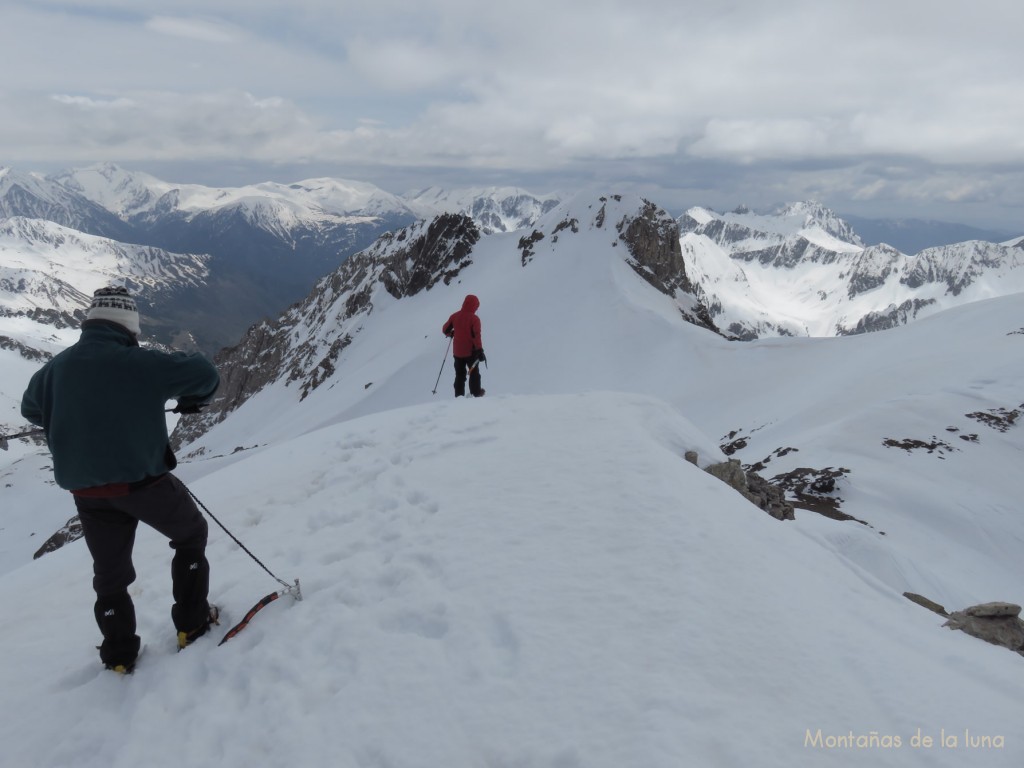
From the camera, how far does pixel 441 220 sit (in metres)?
96.5

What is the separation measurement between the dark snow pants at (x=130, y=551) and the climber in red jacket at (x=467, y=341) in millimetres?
10568

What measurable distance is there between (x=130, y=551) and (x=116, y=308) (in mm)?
2204

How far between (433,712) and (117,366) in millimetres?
3787

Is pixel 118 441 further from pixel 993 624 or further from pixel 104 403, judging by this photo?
pixel 993 624

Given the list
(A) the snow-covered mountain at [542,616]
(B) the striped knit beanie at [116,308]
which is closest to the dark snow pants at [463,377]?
(A) the snow-covered mountain at [542,616]

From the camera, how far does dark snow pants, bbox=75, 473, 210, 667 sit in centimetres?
490

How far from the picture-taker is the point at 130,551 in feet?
16.7

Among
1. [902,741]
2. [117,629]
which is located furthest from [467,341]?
[902,741]

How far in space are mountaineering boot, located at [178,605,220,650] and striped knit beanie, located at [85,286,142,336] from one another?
2.92m

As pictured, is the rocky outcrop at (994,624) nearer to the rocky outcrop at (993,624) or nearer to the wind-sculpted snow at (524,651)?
the rocky outcrop at (993,624)

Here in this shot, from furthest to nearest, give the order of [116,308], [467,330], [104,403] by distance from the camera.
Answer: [467,330]
[116,308]
[104,403]

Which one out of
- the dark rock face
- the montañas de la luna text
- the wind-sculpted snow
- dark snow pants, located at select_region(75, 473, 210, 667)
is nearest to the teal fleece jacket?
dark snow pants, located at select_region(75, 473, 210, 667)

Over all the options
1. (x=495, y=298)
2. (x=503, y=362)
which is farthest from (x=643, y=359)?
(x=495, y=298)

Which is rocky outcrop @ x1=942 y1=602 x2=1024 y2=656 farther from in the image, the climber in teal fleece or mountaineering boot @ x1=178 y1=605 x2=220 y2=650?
the climber in teal fleece
